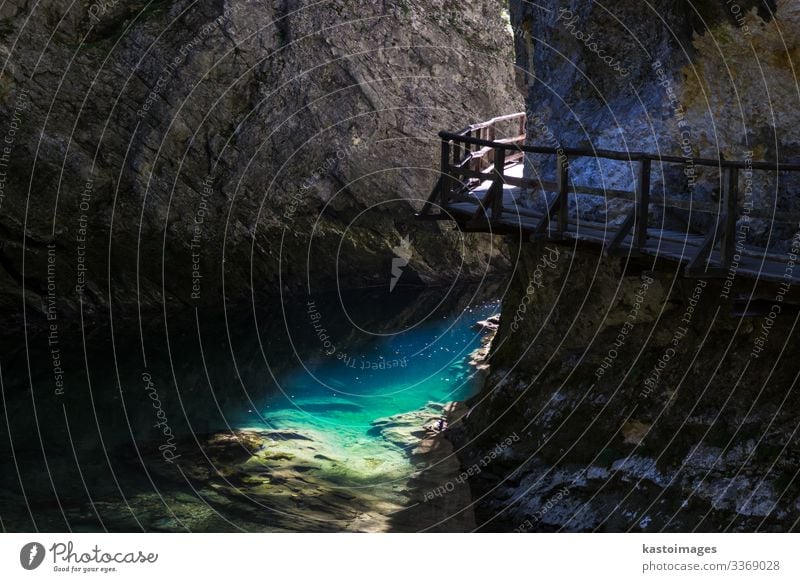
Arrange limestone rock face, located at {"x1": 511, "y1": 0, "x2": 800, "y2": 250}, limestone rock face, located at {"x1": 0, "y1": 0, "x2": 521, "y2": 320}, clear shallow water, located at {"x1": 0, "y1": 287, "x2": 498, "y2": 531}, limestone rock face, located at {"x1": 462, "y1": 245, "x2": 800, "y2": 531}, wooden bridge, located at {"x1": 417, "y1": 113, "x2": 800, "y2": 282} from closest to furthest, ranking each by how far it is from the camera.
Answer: wooden bridge, located at {"x1": 417, "y1": 113, "x2": 800, "y2": 282}
limestone rock face, located at {"x1": 462, "y1": 245, "x2": 800, "y2": 531}
limestone rock face, located at {"x1": 511, "y1": 0, "x2": 800, "y2": 250}
clear shallow water, located at {"x1": 0, "y1": 287, "x2": 498, "y2": 531}
limestone rock face, located at {"x1": 0, "y1": 0, "x2": 521, "y2": 320}

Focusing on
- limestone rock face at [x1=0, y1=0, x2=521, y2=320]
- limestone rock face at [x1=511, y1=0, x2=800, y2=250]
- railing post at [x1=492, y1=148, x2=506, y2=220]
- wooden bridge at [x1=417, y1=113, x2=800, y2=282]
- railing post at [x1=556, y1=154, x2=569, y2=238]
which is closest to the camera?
wooden bridge at [x1=417, y1=113, x2=800, y2=282]

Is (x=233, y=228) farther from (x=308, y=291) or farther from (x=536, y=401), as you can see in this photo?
(x=536, y=401)

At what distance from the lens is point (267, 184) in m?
34.6

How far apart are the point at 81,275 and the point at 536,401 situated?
1805 centimetres

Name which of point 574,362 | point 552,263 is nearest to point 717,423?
point 574,362

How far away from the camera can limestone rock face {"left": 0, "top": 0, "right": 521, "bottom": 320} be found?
31438 millimetres

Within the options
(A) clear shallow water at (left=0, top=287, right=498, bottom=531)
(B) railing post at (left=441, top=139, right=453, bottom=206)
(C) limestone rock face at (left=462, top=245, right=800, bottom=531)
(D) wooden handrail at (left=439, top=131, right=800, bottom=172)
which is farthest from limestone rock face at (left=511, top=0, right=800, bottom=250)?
(A) clear shallow water at (left=0, top=287, right=498, bottom=531)

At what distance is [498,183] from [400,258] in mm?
19151

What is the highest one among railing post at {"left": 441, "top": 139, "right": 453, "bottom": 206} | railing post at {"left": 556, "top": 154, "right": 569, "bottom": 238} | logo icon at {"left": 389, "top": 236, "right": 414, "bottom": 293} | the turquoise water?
logo icon at {"left": 389, "top": 236, "right": 414, "bottom": 293}

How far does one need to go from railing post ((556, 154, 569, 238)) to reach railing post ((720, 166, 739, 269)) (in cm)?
338

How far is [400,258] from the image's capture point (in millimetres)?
37250

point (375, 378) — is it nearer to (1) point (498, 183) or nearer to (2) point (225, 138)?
(1) point (498, 183)

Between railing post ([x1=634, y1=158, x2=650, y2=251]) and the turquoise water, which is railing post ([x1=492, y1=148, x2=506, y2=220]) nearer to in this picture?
railing post ([x1=634, y1=158, x2=650, y2=251])

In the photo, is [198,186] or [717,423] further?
[198,186]
